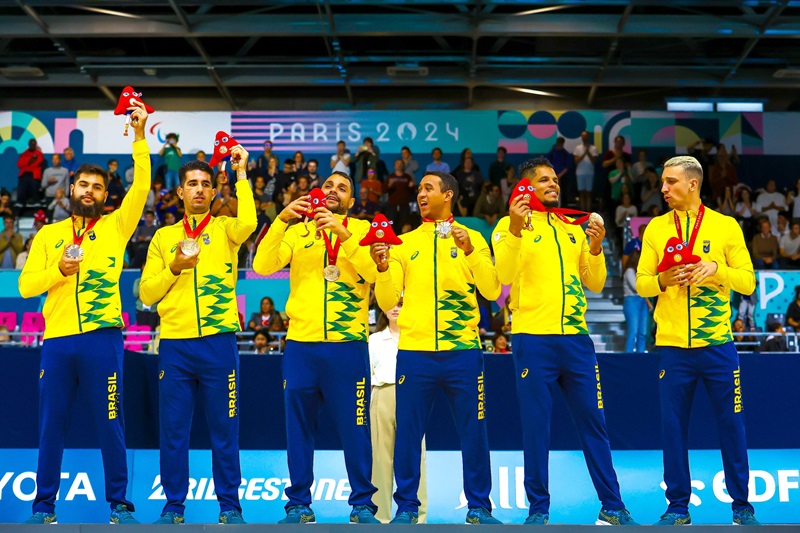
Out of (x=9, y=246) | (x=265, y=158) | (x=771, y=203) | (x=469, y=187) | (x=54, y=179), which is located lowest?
(x=9, y=246)

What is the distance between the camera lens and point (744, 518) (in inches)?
219

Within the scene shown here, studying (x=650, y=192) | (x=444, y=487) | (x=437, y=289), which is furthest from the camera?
(x=650, y=192)

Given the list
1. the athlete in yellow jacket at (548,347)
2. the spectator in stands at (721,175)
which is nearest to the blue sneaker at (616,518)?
the athlete in yellow jacket at (548,347)

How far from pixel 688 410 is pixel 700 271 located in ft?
2.86

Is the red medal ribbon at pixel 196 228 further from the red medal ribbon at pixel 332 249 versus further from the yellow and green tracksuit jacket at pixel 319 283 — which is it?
the red medal ribbon at pixel 332 249

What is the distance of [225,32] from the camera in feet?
52.4

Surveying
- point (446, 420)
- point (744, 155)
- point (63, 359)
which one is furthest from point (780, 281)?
point (63, 359)

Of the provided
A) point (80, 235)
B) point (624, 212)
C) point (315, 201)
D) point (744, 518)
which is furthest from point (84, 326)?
point (624, 212)

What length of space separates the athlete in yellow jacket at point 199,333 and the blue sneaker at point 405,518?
0.95 m

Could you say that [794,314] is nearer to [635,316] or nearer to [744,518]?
[635,316]

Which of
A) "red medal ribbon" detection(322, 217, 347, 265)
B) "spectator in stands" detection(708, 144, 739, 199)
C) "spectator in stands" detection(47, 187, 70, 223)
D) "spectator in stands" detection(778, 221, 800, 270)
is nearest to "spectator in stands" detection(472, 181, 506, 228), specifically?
"spectator in stands" detection(708, 144, 739, 199)

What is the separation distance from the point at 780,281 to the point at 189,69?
38.1 feet

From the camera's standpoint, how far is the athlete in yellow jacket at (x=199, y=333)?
18.8ft

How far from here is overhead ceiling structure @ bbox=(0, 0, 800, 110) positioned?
51.1 ft
